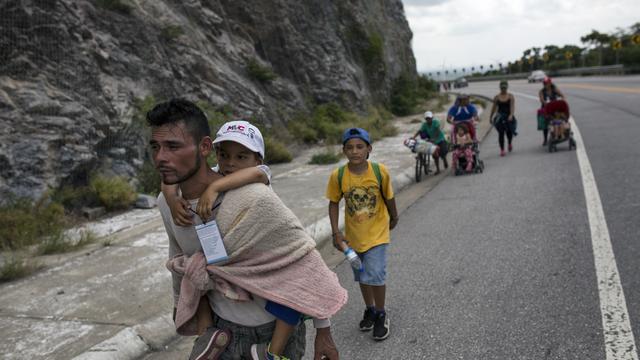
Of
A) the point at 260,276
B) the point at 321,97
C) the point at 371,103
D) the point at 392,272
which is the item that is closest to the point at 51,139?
the point at 392,272

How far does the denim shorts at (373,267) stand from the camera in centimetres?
456

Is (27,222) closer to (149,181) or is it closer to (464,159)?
(149,181)

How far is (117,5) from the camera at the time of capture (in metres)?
12.7

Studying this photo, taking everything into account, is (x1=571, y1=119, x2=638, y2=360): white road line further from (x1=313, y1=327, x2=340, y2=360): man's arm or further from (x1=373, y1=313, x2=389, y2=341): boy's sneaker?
(x1=313, y1=327, x2=340, y2=360): man's arm

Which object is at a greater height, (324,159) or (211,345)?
(211,345)

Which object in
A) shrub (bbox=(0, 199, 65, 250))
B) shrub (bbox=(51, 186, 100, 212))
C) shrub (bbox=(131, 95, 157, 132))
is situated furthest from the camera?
shrub (bbox=(131, 95, 157, 132))

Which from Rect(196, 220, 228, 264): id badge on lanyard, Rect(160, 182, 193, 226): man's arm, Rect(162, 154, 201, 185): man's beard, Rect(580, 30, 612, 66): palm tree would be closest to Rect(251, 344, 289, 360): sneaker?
Rect(196, 220, 228, 264): id badge on lanyard

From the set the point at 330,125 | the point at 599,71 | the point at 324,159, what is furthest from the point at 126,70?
the point at 599,71

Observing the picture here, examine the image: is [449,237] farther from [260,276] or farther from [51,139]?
[51,139]

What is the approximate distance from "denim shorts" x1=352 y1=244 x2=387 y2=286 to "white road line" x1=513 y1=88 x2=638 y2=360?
1620 mm

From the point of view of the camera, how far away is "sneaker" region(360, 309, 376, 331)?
468 centimetres

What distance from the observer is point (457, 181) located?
37.1 feet

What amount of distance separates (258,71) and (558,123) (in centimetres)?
876

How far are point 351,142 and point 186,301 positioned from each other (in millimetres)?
2423
